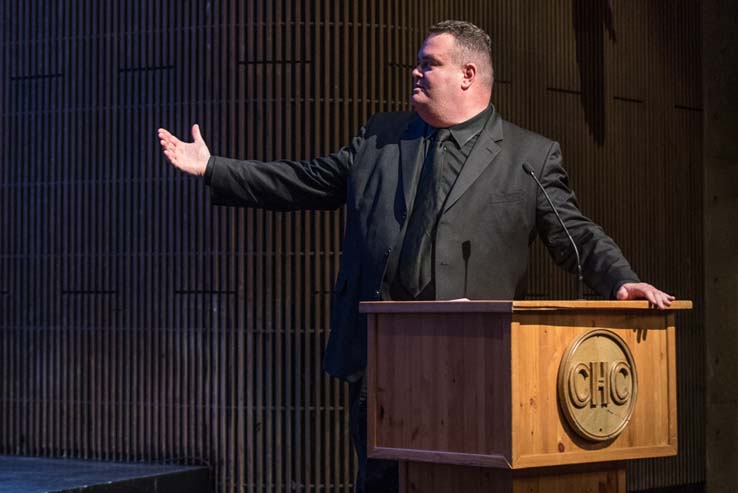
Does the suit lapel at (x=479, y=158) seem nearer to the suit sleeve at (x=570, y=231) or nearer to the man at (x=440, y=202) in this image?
the man at (x=440, y=202)

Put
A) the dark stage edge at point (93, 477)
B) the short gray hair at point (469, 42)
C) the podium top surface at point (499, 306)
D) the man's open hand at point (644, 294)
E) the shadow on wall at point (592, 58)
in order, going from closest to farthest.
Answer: the podium top surface at point (499, 306) → the man's open hand at point (644, 294) → the short gray hair at point (469, 42) → the dark stage edge at point (93, 477) → the shadow on wall at point (592, 58)

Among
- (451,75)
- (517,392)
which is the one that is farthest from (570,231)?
(517,392)

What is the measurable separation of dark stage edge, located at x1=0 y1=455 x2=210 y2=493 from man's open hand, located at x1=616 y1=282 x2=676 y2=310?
8.71ft

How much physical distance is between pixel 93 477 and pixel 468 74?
2.88 m

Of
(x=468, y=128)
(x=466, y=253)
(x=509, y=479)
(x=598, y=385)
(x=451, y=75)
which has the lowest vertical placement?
(x=509, y=479)

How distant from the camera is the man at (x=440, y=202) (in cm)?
338

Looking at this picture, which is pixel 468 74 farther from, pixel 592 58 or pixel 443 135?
pixel 592 58

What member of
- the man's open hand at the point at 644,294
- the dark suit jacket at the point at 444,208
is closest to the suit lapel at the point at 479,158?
the dark suit jacket at the point at 444,208

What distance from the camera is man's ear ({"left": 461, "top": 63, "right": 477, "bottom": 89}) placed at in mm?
3457

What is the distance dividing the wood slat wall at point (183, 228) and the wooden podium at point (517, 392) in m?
2.95

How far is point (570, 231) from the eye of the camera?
3500mm

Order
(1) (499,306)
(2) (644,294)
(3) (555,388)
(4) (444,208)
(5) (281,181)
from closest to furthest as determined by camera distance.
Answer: (1) (499,306)
(3) (555,388)
(2) (644,294)
(4) (444,208)
(5) (281,181)

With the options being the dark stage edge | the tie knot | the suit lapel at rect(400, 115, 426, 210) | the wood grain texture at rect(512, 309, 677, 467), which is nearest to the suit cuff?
the suit lapel at rect(400, 115, 426, 210)

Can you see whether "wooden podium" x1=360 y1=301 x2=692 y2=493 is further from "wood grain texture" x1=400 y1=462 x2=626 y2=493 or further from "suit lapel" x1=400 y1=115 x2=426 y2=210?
"suit lapel" x1=400 y1=115 x2=426 y2=210
